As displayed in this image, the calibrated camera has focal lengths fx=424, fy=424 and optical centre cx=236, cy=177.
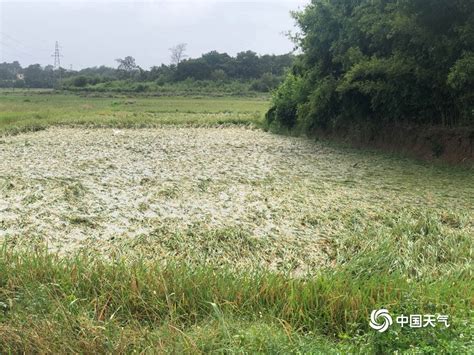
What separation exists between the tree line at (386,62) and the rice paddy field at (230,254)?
1151mm

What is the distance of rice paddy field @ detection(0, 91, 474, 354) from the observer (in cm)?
196

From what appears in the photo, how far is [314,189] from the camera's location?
5340 mm

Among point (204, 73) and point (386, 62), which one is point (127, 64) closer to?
point (204, 73)

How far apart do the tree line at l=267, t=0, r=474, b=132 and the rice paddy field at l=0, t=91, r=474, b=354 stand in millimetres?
1151

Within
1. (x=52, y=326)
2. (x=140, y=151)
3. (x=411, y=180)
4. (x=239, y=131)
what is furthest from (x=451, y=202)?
(x=239, y=131)

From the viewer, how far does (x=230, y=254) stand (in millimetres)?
3264

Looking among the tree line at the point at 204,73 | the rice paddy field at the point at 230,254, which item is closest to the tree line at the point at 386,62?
the rice paddy field at the point at 230,254

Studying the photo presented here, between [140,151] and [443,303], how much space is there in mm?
6861

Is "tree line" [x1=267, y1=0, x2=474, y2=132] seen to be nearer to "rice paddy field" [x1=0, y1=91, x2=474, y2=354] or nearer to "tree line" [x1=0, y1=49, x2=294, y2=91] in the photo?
"rice paddy field" [x1=0, y1=91, x2=474, y2=354]

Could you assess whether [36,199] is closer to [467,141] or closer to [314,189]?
[314,189]

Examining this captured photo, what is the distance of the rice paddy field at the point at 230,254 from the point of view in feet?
6.42

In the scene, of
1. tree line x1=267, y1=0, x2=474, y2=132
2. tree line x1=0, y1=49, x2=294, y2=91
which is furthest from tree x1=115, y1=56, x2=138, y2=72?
tree line x1=267, y1=0, x2=474, y2=132

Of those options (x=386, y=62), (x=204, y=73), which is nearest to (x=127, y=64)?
(x=204, y=73)

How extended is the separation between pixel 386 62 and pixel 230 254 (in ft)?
17.1
